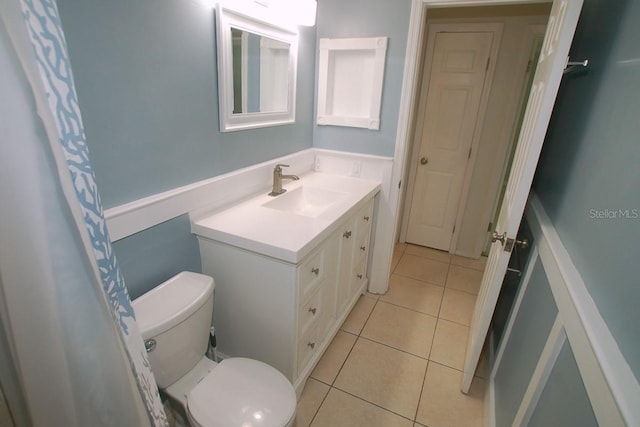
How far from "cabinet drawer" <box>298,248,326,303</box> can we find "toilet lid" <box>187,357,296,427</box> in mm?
333

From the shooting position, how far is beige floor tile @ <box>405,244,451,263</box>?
309 cm

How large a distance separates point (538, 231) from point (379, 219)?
3.54ft

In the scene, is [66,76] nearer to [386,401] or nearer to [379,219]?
[386,401]

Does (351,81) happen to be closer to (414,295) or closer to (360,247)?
(360,247)

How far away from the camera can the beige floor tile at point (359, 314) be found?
6.89ft

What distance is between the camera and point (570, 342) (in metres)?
0.82

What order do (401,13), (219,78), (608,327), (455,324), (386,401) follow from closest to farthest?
(608,327) < (219,78) < (386,401) < (401,13) < (455,324)

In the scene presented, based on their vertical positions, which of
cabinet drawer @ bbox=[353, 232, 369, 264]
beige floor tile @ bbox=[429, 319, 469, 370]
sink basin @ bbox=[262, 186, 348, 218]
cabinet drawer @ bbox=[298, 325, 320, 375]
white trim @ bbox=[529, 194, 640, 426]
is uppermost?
white trim @ bbox=[529, 194, 640, 426]

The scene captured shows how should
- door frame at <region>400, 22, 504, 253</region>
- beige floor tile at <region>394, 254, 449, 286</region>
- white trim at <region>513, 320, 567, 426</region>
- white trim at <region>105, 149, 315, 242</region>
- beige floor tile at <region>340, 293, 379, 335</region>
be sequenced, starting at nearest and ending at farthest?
white trim at <region>513, 320, 567, 426</region>
white trim at <region>105, 149, 315, 242</region>
beige floor tile at <region>340, 293, 379, 335</region>
door frame at <region>400, 22, 504, 253</region>
beige floor tile at <region>394, 254, 449, 286</region>

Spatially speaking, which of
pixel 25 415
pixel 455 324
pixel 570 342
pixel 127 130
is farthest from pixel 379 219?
pixel 25 415

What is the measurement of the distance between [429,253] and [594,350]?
8.37 ft

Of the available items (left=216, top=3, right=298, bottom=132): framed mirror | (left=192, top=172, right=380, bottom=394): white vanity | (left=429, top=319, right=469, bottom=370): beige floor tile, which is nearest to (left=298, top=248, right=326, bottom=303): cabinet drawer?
(left=192, top=172, right=380, bottom=394): white vanity

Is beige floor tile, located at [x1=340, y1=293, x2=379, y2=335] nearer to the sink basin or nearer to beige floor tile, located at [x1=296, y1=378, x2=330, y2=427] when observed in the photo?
beige floor tile, located at [x1=296, y1=378, x2=330, y2=427]

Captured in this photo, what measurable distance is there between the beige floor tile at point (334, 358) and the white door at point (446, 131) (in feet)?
5.34
